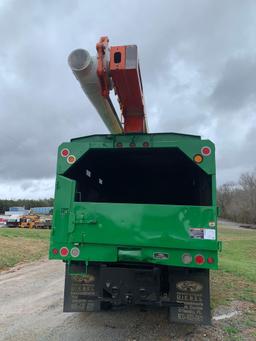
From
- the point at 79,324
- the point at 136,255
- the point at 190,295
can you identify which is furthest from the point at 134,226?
the point at 79,324

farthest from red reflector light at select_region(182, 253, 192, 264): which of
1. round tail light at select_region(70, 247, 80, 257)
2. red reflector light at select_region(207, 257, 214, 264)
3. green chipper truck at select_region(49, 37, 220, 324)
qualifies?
round tail light at select_region(70, 247, 80, 257)

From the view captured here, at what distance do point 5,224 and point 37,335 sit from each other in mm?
43272

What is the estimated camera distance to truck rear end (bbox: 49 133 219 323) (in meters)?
4.64

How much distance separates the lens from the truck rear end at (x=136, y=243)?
15.2ft

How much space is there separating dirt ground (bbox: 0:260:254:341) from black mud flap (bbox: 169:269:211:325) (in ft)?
1.32

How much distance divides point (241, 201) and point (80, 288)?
100 meters

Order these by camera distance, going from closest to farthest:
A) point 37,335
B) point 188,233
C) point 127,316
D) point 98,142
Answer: point 188,233
point 37,335
point 98,142
point 127,316

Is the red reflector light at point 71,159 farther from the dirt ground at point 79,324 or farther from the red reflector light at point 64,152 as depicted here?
the dirt ground at point 79,324

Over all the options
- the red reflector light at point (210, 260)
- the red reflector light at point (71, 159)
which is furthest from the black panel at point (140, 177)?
the red reflector light at point (210, 260)

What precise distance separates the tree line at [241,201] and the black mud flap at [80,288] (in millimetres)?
88188

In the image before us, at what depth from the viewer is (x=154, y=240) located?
4.67m

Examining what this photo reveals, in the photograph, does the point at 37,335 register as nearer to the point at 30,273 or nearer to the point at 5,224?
the point at 30,273

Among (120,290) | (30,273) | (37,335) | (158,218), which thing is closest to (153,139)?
(158,218)

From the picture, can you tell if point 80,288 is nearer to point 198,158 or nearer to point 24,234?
point 198,158
